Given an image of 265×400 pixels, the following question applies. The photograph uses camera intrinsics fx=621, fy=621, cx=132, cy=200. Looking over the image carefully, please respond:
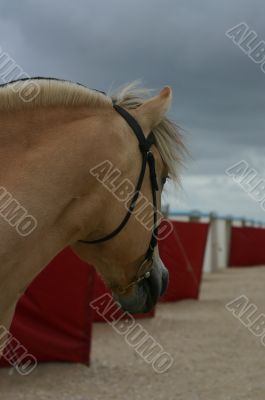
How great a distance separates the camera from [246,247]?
1103 inches

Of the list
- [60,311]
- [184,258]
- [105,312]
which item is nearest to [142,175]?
[60,311]

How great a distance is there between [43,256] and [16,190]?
0.90ft

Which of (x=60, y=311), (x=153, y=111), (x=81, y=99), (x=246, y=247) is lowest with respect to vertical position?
(x=246, y=247)

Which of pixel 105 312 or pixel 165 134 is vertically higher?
pixel 165 134

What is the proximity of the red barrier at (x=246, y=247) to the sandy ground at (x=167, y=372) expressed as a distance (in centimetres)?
1764

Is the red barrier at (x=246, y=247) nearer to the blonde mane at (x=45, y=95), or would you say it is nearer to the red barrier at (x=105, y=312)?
the red barrier at (x=105, y=312)

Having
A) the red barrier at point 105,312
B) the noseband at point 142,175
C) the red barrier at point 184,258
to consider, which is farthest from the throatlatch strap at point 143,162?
the red barrier at point 184,258

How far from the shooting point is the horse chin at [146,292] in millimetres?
2678

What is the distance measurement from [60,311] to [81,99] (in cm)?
445

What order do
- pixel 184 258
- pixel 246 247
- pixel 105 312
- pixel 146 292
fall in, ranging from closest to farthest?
pixel 146 292, pixel 105 312, pixel 184 258, pixel 246 247

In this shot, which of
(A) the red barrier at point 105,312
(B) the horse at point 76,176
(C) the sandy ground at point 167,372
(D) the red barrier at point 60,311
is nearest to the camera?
(B) the horse at point 76,176

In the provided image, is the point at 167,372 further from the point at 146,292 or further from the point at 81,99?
the point at 81,99

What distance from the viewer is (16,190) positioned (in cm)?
223

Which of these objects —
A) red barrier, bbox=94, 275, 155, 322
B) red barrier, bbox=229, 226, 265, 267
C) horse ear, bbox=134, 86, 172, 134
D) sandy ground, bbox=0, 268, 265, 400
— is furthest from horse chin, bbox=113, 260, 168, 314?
red barrier, bbox=229, 226, 265, 267
